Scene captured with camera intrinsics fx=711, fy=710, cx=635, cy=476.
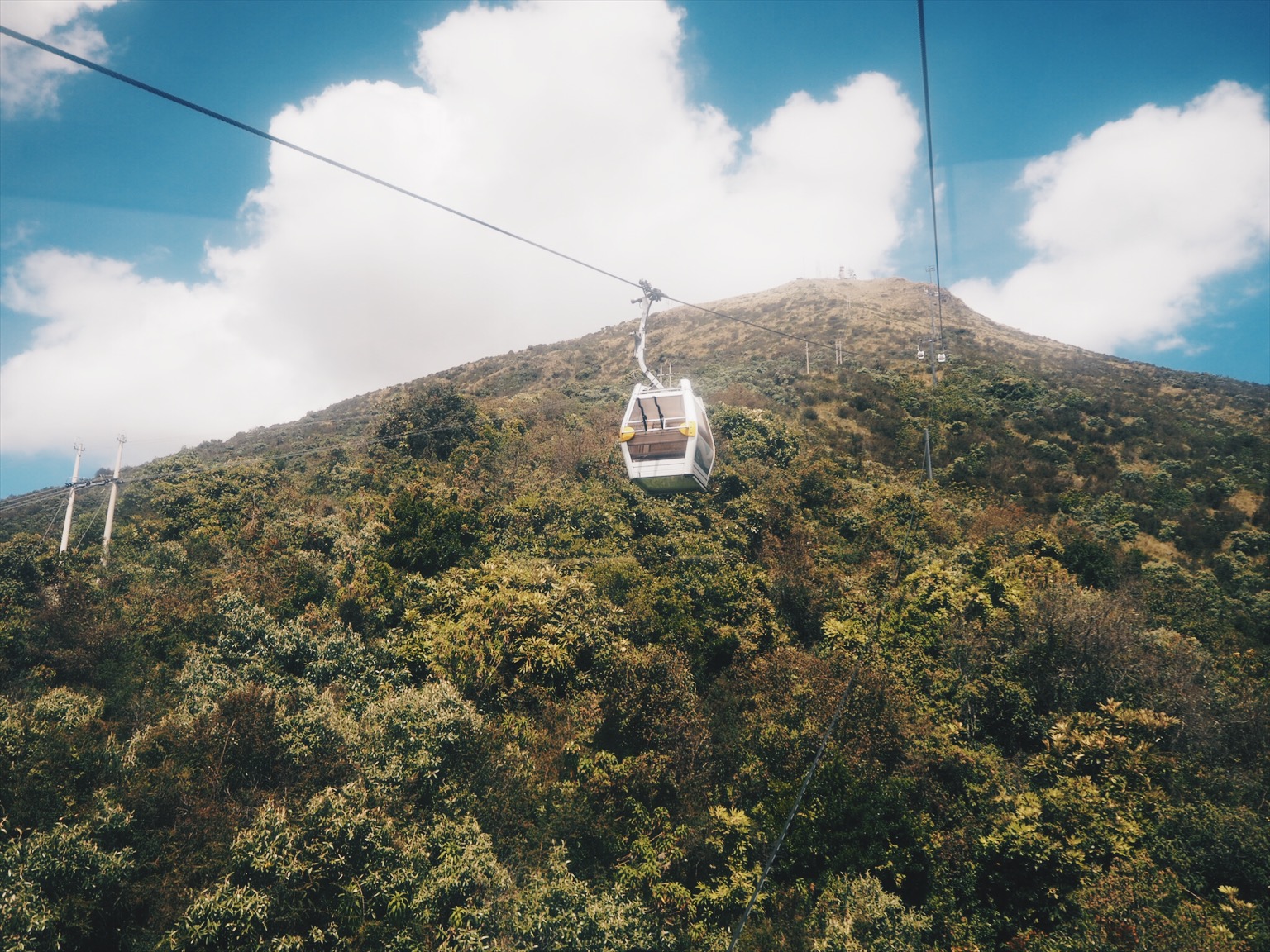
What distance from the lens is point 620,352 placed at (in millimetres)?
83062

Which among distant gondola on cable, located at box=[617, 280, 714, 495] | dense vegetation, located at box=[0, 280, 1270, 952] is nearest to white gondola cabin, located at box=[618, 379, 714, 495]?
distant gondola on cable, located at box=[617, 280, 714, 495]

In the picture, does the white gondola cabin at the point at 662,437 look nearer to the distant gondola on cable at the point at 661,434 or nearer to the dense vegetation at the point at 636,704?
the distant gondola on cable at the point at 661,434

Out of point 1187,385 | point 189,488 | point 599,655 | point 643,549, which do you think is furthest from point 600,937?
point 1187,385

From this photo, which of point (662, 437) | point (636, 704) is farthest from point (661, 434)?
point (636, 704)

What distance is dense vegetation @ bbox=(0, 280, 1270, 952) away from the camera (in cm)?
1825

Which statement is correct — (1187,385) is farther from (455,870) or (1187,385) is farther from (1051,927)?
(455,870)

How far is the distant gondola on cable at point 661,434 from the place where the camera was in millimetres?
18547

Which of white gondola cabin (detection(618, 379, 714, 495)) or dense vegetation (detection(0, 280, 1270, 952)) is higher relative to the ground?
white gondola cabin (detection(618, 379, 714, 495))

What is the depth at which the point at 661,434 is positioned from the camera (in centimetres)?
1891

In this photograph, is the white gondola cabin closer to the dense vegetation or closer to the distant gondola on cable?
the distant gondola on cable

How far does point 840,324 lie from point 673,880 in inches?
2940

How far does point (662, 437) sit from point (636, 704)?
37.0ft

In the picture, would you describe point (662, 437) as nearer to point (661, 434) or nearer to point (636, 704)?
point (661, 434)

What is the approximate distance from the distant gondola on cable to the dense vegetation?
10.1 metres
